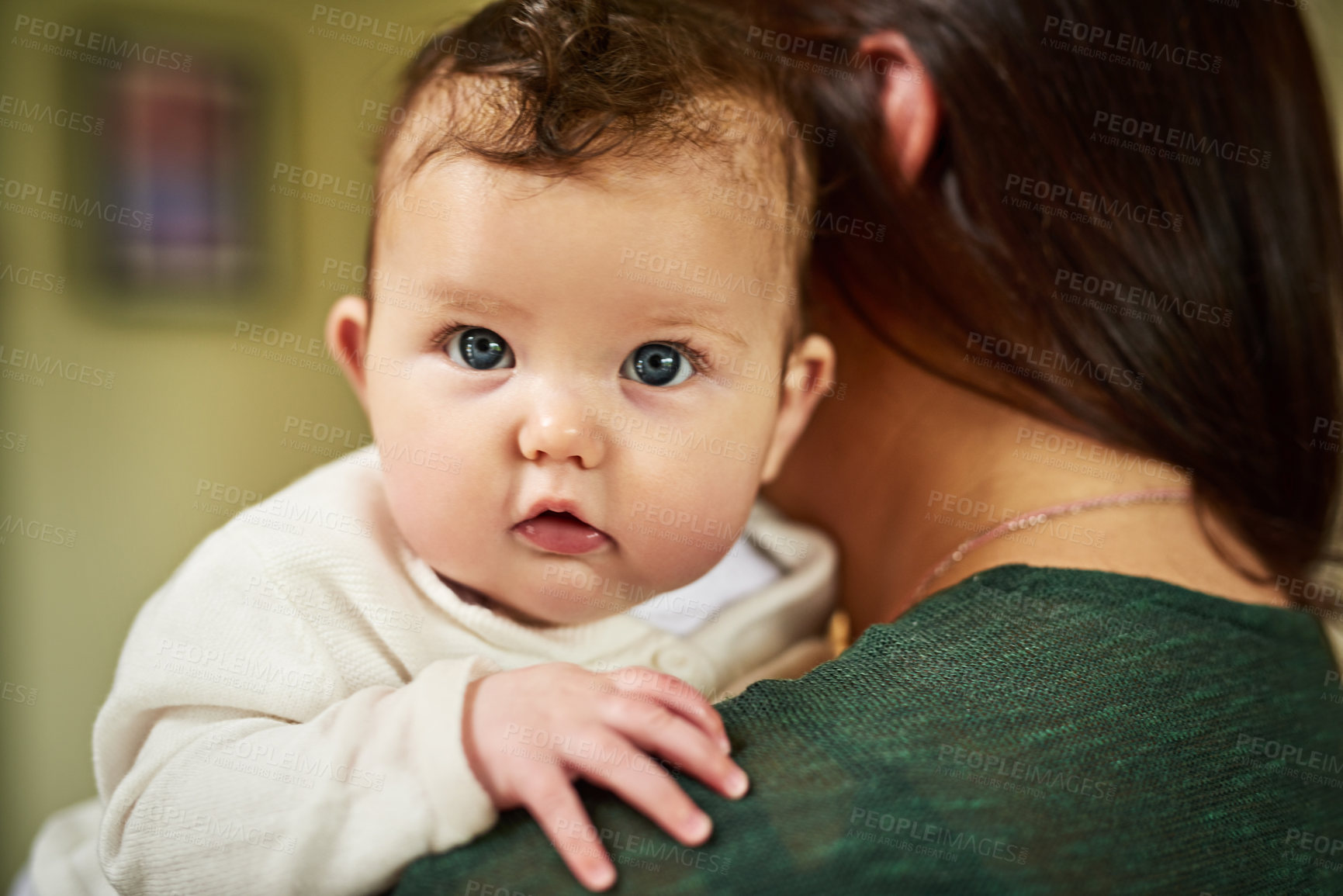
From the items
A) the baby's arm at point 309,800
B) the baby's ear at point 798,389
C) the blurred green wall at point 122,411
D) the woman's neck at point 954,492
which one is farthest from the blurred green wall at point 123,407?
the woman's neck at point 954,492

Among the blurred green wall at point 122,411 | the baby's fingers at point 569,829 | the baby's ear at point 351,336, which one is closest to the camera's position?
the baby's fingers at point 569,829

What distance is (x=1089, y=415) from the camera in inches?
32.0

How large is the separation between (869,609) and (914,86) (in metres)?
0.53

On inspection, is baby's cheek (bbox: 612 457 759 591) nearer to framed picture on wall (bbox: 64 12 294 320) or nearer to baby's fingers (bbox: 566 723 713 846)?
baby's fingers (bbox: 566 723 713 846)

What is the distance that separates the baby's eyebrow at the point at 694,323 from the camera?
62cm

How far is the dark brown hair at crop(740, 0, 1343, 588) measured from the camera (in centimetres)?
83

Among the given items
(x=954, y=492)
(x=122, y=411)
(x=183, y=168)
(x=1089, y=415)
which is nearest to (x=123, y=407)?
(x=122, y=411)

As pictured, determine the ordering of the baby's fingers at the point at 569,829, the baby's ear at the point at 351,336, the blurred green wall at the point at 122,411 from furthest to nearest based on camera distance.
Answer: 1. the blurred green wall at the point at 122,411
2. the baby's ear at the point at 351,336
3. the baby's fingers at the point at 569,829

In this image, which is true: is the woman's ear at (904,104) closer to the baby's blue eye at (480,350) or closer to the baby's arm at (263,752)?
the baby's blue eye at (480,350)

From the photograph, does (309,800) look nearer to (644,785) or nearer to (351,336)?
(644,785)

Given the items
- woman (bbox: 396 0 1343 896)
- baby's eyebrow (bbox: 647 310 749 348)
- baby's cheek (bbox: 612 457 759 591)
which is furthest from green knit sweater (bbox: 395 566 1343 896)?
baby's eyebrow (bbox: 647 310 749 348)

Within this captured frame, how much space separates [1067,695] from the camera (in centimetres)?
59

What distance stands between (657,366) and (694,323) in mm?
41

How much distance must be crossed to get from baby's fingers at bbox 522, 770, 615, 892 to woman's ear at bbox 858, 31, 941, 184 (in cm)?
64
